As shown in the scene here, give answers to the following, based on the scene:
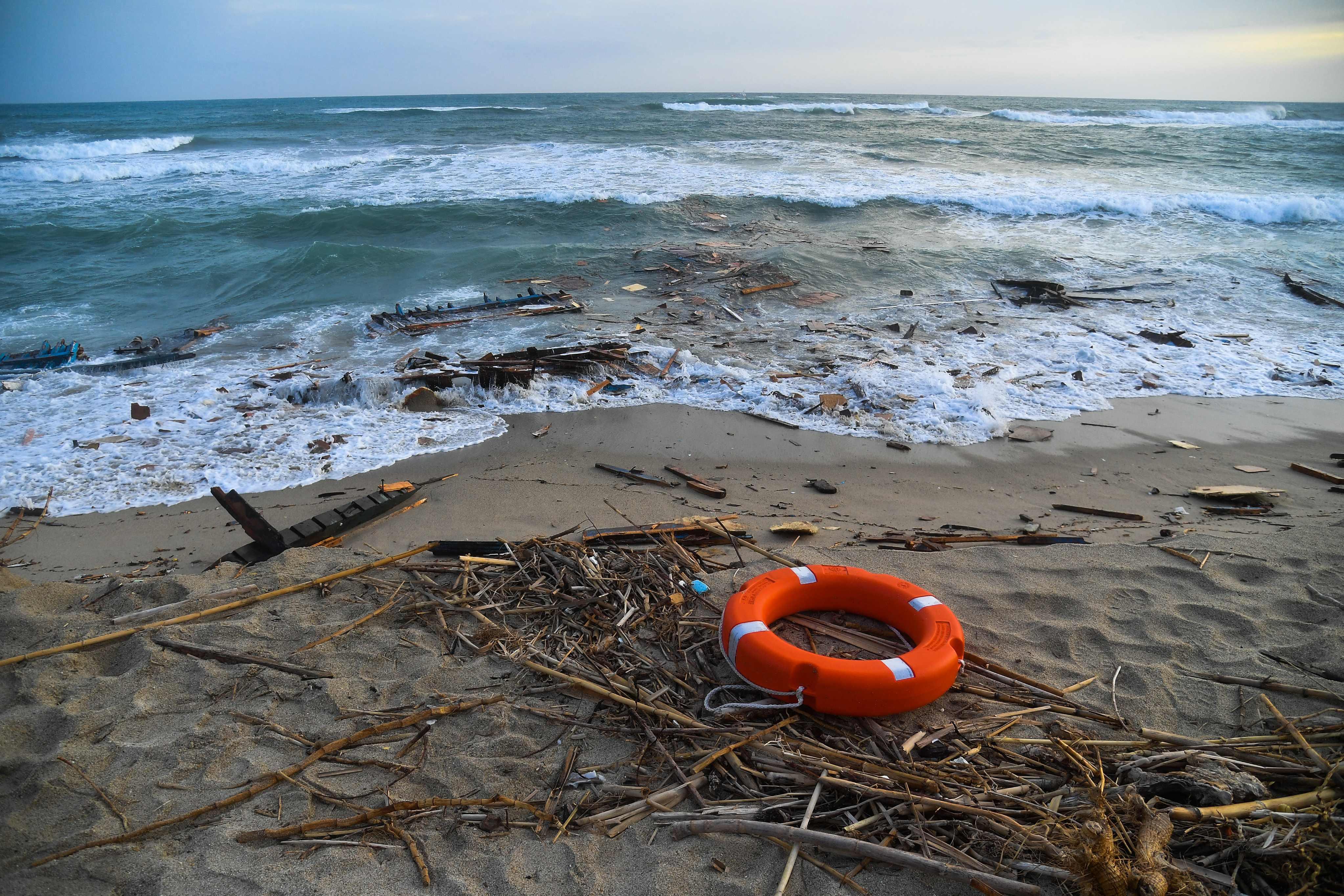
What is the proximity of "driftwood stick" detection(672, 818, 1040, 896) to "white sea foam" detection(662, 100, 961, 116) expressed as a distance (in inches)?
1904

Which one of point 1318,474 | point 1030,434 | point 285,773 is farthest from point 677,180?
point 285,773

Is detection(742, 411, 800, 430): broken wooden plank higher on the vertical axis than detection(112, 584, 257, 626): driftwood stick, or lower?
higher

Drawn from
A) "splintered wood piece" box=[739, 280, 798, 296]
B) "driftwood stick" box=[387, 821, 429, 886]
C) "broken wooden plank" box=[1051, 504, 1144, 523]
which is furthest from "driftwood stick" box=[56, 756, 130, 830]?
"splintered wood piece" box=[739, 280, 798, 296]

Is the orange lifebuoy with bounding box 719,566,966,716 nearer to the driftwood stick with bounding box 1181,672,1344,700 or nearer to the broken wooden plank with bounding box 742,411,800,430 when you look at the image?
the driftwood stick with bounding box 1181,672,1344,700

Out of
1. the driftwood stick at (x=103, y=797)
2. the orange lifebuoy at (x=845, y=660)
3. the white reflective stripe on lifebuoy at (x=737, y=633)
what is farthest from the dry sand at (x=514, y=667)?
the white reflective stripe on lifebuoy at (x=737, y=633)

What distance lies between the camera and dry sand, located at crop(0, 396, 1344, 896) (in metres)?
2.52

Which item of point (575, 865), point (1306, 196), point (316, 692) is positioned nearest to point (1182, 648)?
point (575, 865)

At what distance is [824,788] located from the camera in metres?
2.75

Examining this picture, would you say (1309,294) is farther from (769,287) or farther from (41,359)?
(41,359)

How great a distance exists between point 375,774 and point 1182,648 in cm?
417

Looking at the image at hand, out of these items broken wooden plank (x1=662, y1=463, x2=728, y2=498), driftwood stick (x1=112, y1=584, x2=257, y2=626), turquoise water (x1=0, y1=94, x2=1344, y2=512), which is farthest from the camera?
turquoise water (x1=0, y1=94, x2=1344, y2=512)

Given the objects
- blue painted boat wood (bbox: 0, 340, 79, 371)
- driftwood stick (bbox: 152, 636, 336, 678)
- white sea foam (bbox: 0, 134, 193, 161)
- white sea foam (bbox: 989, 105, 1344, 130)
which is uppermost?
white sea foam (bbox: 989, 105, 1344, 130)

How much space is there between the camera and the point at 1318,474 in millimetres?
6027

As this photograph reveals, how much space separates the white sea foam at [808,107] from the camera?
47.2m
